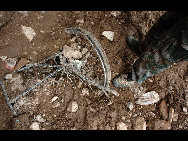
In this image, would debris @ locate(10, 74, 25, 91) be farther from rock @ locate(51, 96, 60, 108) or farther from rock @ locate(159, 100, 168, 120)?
rock @ locate(159, 100, 168, 120)

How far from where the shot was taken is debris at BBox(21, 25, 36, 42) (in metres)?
1.70

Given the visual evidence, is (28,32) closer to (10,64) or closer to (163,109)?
(10,64)

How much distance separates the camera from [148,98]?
1813 mm

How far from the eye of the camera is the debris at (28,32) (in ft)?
5.57

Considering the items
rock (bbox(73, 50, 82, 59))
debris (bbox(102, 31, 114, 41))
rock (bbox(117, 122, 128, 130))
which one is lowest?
rock (bbox(117, 122, 128, 130))

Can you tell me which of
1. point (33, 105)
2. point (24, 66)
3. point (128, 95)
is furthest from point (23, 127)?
point (128, 95)

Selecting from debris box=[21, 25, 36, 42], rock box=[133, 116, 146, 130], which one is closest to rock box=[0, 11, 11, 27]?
debris box=[21, 25, 36, 42]

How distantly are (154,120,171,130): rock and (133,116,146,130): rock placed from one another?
158 millimetres

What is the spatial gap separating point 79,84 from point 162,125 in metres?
1.18

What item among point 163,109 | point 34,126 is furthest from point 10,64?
point 163,109

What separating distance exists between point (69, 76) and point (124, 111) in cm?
81

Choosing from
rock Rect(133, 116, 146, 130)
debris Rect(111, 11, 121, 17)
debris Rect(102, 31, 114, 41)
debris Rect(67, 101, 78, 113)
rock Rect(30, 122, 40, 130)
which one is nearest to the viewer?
rock Rect(30, 122, 40, 130)

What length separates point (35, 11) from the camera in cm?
179
